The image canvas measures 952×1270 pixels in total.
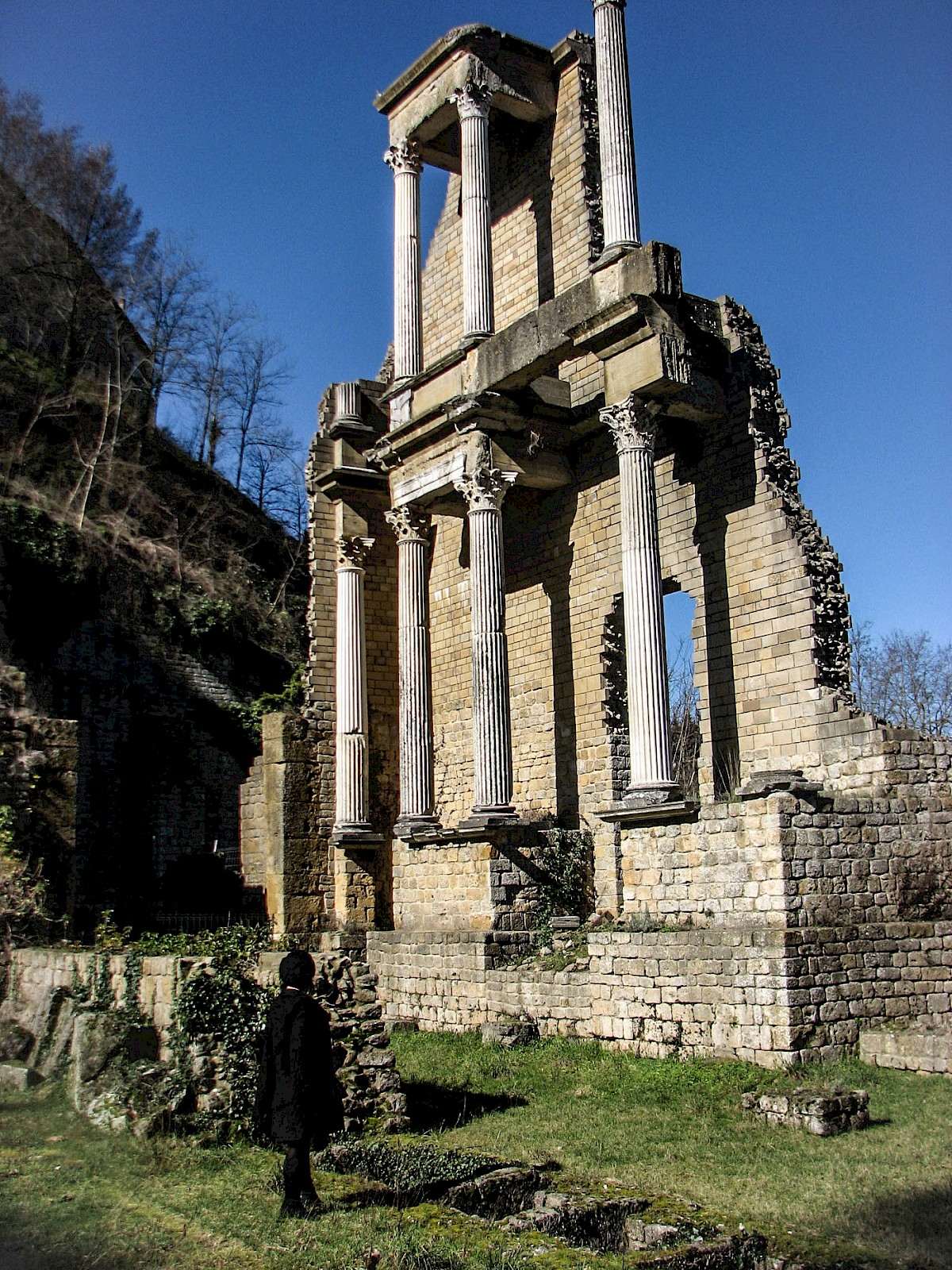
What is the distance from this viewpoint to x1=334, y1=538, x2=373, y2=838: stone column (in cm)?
1897

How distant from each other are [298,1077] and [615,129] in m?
13.6

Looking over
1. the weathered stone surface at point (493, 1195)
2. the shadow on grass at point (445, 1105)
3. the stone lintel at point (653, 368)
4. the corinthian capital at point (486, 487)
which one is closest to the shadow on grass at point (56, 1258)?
the weathered stone surface at point (493, 1195)

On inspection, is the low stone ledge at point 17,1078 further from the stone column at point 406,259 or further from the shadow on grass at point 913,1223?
the stone column at point 406,259

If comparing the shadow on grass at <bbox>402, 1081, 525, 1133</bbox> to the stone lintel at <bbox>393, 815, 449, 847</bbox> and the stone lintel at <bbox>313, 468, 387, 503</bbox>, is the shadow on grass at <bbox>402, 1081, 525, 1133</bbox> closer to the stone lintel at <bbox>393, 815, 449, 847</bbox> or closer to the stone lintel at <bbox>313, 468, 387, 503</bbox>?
the stone lintel at <bbox>393, 815, 449, 847</bbox>

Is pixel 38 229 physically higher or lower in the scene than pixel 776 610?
higher

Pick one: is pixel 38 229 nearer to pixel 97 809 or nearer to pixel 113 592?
pixel 113 592

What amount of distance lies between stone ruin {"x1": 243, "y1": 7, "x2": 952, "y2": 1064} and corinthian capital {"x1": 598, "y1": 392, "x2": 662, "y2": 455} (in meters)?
0.04

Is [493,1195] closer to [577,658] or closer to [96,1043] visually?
[96,1043]

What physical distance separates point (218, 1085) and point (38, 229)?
92.3 ft

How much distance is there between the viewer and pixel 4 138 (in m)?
31.6

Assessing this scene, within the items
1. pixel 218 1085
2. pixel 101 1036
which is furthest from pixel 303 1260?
pixel 101 1036

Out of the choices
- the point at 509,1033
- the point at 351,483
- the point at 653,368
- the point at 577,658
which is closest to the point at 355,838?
the point at 577,658

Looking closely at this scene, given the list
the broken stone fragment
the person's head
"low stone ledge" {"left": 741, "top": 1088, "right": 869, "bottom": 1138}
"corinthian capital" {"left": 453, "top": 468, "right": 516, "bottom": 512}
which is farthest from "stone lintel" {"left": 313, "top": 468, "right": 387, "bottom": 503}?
the person's head

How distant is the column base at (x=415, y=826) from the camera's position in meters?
17.0
